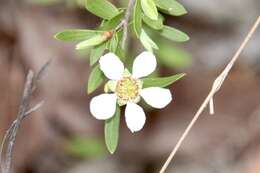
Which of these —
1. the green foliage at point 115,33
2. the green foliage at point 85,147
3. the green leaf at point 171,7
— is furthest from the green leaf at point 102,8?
the green foliage at point 85,147

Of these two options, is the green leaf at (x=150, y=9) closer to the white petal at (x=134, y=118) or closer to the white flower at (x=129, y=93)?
the white flower at (x=129, y=93)

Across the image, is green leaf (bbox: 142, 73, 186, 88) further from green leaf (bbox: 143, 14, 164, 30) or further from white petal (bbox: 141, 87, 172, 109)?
green leaf (bbox: 143, 14, 164, 30)

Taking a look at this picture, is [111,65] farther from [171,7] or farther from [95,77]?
[171,7]

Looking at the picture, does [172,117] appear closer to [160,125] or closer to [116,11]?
[160,125]

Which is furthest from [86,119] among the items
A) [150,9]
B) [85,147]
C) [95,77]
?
[150,9]

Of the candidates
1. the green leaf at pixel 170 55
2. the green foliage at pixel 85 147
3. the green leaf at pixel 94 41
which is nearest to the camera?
the green leaf at pixel 94 41

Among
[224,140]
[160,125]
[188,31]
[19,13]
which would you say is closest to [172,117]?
[160,125]
